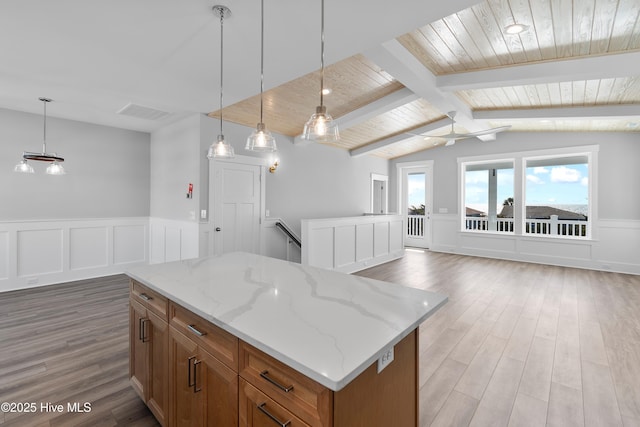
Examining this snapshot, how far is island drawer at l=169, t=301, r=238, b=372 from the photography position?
119 centimetres

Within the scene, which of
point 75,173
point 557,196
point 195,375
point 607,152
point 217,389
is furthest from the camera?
point 557,196

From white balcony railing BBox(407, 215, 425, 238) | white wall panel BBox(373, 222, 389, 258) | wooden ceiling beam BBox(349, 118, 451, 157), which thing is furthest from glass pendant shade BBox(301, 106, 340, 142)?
white balcony railing BBox(407, 215, 425, 238)

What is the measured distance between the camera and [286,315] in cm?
122

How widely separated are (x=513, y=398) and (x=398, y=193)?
720 cm

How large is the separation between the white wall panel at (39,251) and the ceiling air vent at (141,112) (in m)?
2.28

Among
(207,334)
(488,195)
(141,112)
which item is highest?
(141,112)

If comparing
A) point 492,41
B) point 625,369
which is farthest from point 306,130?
point 625,369

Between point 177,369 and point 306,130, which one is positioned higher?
point 306,130

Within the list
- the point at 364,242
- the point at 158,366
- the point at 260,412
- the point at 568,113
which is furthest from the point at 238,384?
the point at 568,113

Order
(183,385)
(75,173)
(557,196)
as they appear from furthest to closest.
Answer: (557,196), (75,173), (183,385)

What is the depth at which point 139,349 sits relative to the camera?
192 cm

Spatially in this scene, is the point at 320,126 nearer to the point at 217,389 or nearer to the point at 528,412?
the point at 217,389

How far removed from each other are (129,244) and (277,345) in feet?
18.8

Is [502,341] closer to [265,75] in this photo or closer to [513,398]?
[513,398]
